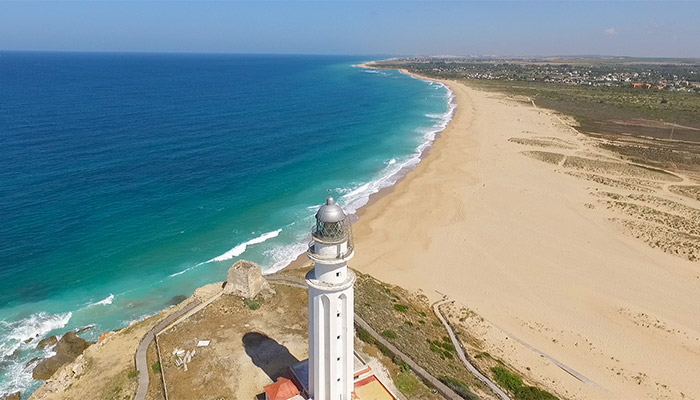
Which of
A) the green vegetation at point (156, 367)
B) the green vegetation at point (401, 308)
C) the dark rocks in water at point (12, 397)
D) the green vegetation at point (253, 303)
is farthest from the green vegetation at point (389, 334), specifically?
the dark rocks in water at point (12, 397)

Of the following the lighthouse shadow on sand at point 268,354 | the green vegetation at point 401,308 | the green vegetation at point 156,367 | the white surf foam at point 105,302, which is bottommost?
the white surf foam at point 105,302

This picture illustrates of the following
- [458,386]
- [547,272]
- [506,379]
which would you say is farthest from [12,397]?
[547,272]

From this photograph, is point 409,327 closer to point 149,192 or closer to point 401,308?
point 401,308

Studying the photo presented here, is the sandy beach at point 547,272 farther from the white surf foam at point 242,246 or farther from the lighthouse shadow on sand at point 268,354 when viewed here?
the lighthouse shadow on sand at point 268,354

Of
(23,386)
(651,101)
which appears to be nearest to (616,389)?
(23,386)

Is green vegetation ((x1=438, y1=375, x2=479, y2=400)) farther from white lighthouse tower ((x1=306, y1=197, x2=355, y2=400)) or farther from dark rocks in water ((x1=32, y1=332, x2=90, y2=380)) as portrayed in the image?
dark rocks in water ((x1=32, y1=332, x2=90, y2=380))

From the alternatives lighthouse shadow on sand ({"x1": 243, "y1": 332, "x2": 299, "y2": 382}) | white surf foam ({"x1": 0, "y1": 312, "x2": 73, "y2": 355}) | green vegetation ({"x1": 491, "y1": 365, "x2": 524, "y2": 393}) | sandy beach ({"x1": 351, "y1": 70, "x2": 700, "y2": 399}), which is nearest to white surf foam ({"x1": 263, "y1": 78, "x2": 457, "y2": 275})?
sandy beach ({"x1": 351, "y1": 70, "x2": 700, "y2": 399})

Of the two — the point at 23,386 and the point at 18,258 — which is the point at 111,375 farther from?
the point at 18,258
